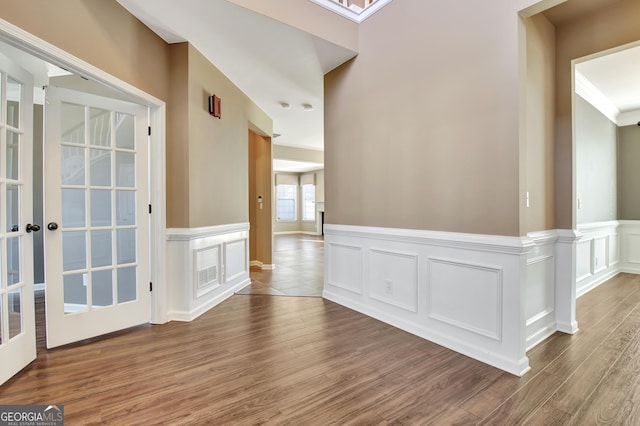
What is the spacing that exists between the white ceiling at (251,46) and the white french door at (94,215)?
2.60ft

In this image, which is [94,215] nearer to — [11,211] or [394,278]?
[11,211]

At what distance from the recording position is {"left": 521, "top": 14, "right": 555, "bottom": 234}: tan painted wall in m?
2.29

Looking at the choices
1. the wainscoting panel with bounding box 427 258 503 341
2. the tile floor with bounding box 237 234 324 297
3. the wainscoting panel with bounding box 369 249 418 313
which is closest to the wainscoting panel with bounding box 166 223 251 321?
the tile floor with bounding box 237 234 324 297

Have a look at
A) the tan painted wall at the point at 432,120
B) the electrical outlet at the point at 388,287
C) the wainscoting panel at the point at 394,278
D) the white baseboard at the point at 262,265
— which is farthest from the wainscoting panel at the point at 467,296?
the white baseboard at the point at 262,265

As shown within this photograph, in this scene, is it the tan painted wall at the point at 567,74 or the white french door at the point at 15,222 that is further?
the tan painted wall at the point at 567,74

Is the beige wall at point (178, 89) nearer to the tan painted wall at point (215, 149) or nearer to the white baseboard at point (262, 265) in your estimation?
the tan painted wall at point (215, 149)

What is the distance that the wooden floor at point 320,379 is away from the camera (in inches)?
59.9

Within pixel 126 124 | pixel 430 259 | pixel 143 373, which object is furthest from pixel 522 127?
pixel 126 124

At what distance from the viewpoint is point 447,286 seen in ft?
7.54

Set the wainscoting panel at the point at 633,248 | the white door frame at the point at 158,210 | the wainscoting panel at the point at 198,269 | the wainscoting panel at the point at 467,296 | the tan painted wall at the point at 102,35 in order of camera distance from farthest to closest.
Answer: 1. the wainscoting panel at the point at 633,248
2. the wainscoting panel at the point at 198,269
3. the white door frame at the point at 158,210
4. the wainscoting panel at the point at 467,296
5. the tan painted wall at the point at 102,35

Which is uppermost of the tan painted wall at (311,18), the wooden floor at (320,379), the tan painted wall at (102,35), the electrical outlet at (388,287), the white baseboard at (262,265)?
the tan painted wall at (311,18)

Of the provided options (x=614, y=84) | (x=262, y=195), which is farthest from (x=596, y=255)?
(x=262, y=195)

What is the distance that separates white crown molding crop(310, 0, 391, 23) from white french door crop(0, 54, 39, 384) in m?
2.34

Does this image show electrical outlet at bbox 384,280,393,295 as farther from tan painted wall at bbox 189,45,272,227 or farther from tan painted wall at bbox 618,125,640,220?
tan painted wall at bbox 618,125,640,220
